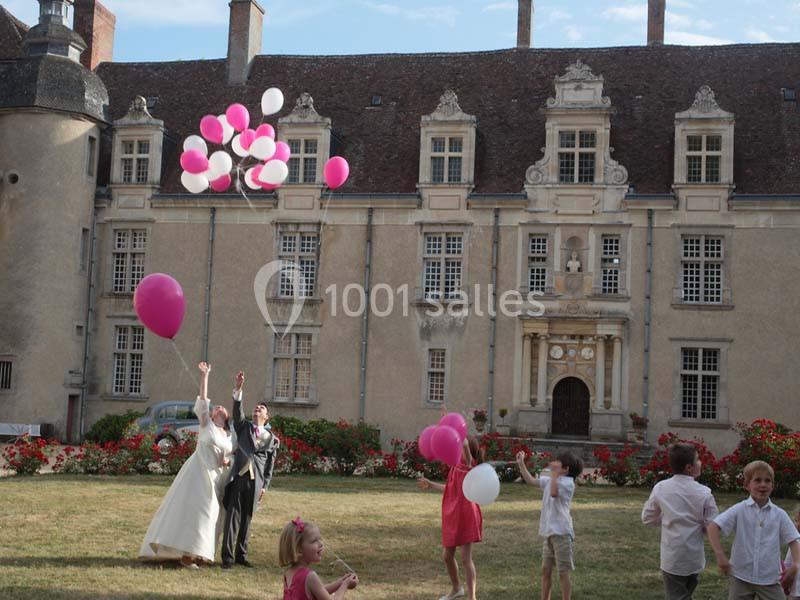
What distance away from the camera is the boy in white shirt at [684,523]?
25.4 feet

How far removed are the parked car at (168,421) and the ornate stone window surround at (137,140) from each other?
7.07 meters

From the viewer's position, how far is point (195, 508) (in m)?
10.9

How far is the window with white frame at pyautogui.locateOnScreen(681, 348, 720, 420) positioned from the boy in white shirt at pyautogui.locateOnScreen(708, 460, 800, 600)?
66.4 feet

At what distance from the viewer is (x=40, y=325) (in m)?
29.0

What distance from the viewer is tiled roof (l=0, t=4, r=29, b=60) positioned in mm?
32156

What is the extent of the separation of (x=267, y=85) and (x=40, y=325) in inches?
379

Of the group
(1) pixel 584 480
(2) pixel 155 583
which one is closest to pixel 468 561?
(2) pixel 155 583

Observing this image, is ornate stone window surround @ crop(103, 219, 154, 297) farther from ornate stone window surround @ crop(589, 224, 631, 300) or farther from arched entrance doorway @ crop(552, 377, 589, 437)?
ornate stone window surround @ crop(589, 224, 631, 300)

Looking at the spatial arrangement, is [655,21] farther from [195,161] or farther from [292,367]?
[195,161]

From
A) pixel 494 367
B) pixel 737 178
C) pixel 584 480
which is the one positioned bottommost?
pixel 584 480

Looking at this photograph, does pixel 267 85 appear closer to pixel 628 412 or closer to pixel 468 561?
pixel 628 412

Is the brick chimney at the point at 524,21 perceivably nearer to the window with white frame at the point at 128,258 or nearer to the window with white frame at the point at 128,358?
the window with white frame at the point at 128,258

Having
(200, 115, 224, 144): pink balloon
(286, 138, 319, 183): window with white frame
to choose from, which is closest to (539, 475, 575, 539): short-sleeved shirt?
(200, 115, 224, 144): pink balloon

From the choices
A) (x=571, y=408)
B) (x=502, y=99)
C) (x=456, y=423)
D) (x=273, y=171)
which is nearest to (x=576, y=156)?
(x=502, y=99)
